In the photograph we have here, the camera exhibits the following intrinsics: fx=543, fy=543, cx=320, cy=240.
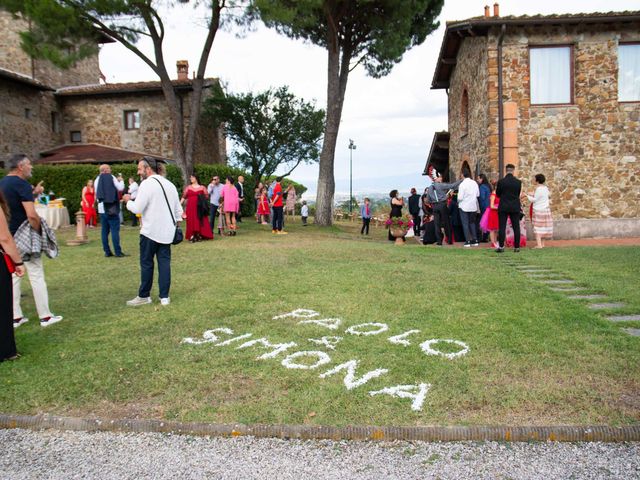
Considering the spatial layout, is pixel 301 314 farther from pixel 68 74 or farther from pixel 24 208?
pixel 68 74

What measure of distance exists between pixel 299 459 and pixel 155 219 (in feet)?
14.1

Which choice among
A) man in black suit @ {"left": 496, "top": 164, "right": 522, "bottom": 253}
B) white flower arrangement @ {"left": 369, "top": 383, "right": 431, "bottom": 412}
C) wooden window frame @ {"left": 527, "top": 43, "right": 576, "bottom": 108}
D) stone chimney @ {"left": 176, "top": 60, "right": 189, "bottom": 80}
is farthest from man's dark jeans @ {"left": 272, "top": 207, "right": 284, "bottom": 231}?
stone chimney @ {"left": 176, "top": 60, "right": 189, "bottom": 80}

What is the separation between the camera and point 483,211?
14.1m

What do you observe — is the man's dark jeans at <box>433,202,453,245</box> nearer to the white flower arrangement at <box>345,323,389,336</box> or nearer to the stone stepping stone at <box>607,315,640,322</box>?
the stone stepping stone at <box>607,315,640,322</box>

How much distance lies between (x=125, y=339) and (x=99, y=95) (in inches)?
1055

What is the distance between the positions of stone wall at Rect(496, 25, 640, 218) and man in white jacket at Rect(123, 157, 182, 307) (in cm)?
1105

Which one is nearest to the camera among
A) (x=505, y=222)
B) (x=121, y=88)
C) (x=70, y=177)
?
(x=505, y=222)

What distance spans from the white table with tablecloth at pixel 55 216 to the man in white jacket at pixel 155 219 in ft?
42.4


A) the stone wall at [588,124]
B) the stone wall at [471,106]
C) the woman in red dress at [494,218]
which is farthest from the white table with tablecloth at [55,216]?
the stone wall at [588,124]

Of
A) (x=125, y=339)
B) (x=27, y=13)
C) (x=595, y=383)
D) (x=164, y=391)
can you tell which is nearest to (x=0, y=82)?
(x=27, y=13)

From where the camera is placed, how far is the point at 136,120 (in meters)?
28.8

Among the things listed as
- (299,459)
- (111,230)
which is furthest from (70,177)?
(299,459)

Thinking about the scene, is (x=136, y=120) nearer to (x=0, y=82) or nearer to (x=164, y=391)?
(x=0, y=82)

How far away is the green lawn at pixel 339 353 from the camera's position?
12.2 feet
